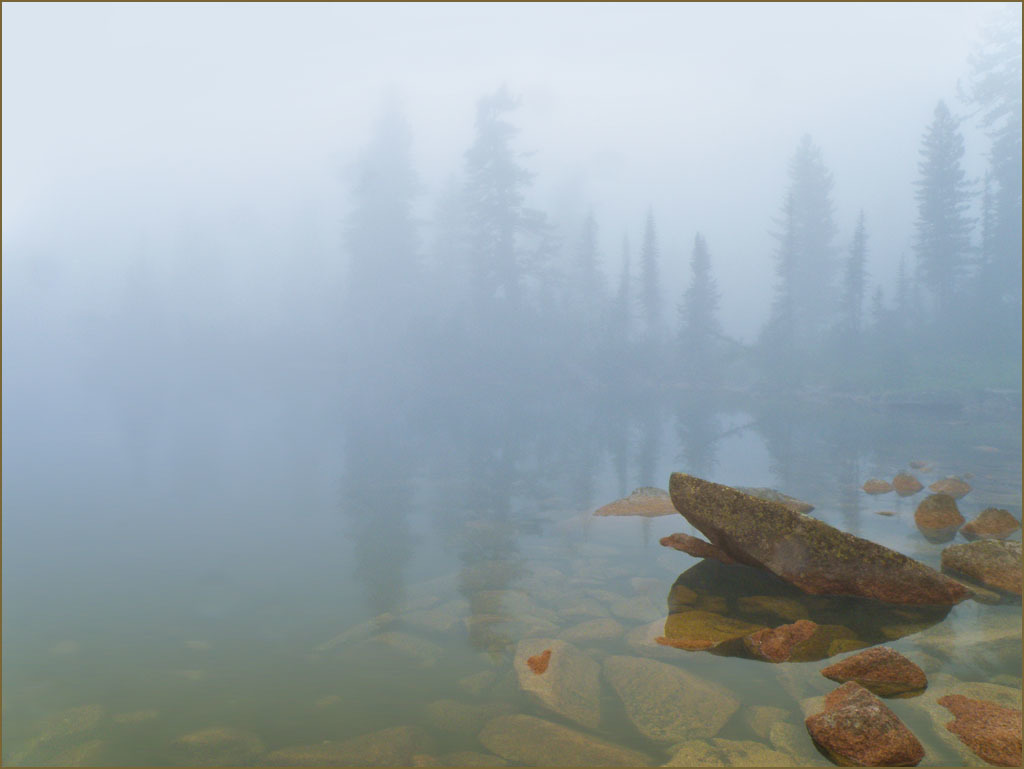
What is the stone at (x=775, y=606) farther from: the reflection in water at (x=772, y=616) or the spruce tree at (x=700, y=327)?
the spruce tree at (x=700, y=327)

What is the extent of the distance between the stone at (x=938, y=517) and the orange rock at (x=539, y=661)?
8151 millimetres

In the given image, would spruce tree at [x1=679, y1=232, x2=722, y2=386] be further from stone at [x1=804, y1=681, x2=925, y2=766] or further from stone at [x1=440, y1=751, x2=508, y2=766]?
stone at [x1=440, y1=751, x2=508, y2=766]

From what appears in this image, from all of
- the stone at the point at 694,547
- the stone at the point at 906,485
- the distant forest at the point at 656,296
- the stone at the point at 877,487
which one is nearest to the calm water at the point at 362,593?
the stone at the point at 694,547

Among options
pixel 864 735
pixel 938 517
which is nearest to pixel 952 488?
pixel 938 517

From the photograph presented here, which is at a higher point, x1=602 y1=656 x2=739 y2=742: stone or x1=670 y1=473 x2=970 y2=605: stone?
x1=670 y1=473 x2=970 y2=605: stone

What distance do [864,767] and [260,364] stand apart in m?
66.7

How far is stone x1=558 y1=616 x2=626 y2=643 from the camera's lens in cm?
654

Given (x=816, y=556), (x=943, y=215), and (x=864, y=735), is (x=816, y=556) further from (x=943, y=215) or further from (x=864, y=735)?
(x=943, y=215)

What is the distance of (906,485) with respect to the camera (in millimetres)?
14164

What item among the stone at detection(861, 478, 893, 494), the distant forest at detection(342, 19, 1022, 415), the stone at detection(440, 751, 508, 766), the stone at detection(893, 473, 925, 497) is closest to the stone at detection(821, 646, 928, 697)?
the stone at detection(440, 751, 508, 766)

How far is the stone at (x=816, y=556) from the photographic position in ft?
23.1

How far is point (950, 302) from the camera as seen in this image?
5072cm

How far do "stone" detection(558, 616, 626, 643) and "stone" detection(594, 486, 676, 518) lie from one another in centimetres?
534

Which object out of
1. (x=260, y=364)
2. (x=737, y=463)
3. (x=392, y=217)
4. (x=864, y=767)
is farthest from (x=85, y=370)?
(x=864, y=767)
